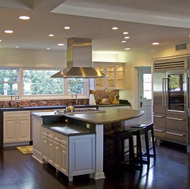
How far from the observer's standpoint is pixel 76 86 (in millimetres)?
9406

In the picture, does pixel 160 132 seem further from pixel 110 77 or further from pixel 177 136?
pixel 110 77

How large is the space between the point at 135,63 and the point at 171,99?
2.06 meters

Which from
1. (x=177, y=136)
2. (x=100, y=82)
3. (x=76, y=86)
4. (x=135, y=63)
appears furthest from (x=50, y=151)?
(x=135, y=63)

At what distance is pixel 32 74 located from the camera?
885 cm

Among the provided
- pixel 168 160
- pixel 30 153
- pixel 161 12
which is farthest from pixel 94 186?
pixel 161 12

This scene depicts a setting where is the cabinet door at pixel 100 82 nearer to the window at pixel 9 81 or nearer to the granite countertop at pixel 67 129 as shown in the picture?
the window at pixel 9 81

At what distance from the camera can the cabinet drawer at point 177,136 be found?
23.4ft

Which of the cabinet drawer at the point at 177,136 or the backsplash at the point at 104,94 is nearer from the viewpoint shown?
the cabinet drawer at the point at 177,136

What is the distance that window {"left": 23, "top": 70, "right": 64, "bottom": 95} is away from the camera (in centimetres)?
878

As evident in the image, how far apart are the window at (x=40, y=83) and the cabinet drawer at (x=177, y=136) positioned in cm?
355

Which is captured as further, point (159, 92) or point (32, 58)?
point (32, 58)

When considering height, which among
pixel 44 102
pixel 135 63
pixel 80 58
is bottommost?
pixel 44 102

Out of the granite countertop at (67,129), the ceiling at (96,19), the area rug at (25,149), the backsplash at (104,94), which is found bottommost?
the area rug at (25,149)

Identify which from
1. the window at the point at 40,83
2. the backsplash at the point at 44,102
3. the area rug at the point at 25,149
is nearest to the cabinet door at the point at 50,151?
the area rug at the point at 25,149
